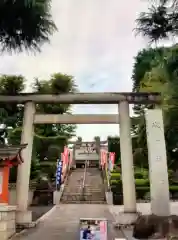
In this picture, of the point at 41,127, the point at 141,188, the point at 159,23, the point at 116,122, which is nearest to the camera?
the point at 159,23

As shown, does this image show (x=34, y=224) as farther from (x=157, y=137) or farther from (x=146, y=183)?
(x=146, y=183)

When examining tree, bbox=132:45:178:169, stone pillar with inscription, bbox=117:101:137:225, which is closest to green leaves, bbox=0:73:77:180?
tree, bbox=132:45:178:169

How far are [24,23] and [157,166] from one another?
6344 millimetres

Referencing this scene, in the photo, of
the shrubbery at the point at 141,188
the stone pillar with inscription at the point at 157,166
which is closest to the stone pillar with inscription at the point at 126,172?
the stone pillar with inscription at the point at 157,166

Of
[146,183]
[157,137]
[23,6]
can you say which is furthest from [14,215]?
[146,183]

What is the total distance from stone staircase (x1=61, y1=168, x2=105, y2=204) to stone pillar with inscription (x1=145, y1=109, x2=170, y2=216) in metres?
13.1

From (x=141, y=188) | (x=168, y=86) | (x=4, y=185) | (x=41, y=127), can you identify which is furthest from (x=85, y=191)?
(x=168, y=86)

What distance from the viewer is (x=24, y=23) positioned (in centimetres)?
1088

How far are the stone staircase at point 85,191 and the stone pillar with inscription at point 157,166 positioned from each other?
1307 centimetres

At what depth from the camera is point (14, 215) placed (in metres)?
11.2

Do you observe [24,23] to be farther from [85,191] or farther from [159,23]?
[85,191]

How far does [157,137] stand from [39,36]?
5.22 meters

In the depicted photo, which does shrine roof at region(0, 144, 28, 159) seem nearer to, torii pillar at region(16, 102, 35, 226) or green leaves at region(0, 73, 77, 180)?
torii pillar at region(16, 102, 35, 226)

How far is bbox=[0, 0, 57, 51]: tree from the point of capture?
33.7ft
